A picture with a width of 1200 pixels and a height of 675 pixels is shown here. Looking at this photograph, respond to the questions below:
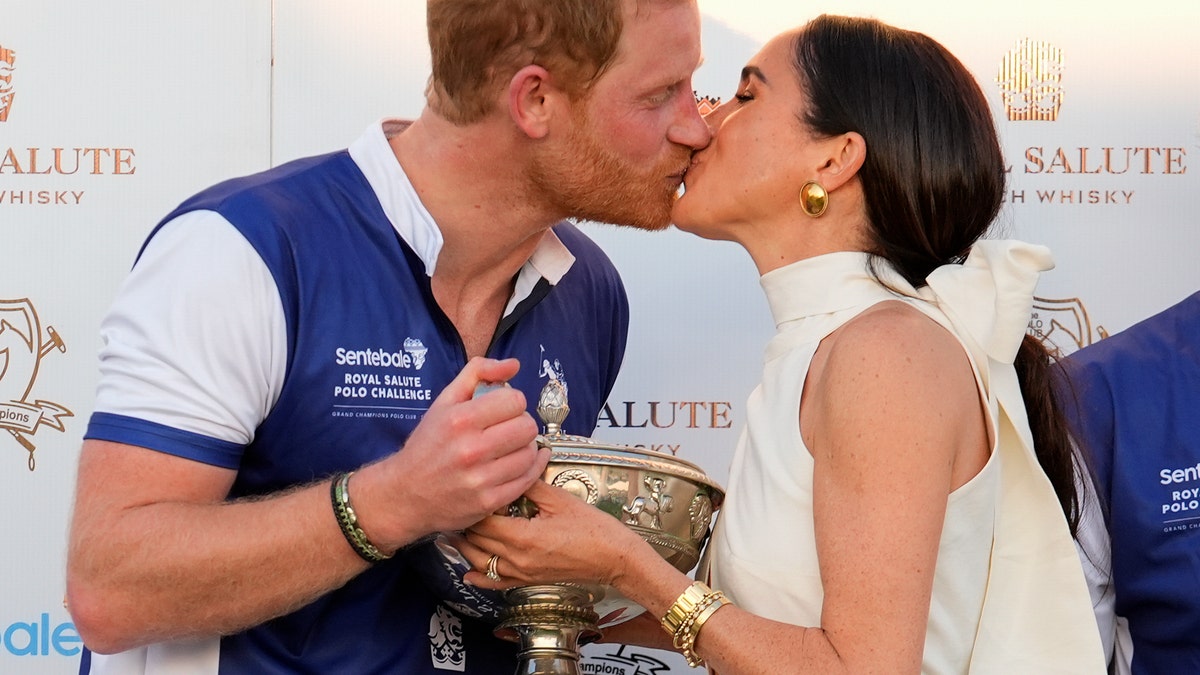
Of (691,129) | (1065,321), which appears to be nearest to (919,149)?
(691,129)

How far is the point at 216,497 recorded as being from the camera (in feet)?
7.22

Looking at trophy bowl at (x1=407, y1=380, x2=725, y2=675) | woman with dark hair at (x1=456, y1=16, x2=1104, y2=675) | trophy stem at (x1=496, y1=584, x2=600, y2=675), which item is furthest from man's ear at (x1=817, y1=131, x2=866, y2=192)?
trophy stem at (x1=496, y1=584, x2=600, y2=675)

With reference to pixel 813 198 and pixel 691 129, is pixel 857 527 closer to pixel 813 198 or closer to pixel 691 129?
pixel 813 198

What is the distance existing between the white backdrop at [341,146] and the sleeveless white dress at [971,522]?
108 cm

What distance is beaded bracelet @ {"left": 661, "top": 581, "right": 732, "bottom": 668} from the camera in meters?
2.08

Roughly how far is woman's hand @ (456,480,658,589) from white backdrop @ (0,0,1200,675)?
3.94ft

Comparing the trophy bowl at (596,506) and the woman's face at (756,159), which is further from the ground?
the woman's face at (756,159)

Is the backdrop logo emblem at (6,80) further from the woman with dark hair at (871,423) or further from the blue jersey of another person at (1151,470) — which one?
the blue jersey of another person at (1151,470)

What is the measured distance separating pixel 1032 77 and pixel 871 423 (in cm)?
164

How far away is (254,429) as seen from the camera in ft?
7.53

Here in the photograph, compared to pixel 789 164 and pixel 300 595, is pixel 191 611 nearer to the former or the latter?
pixel 300 595

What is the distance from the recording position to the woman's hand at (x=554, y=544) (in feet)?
6.73

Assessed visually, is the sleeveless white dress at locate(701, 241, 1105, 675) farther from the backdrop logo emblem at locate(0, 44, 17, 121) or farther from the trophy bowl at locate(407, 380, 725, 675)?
the backdrop logo emblem at locate(0, 44, 17, 121)

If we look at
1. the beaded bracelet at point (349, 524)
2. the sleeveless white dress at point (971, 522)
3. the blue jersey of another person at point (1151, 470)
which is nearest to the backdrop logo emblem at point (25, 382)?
the beaded bracelet at point (349, 524)
